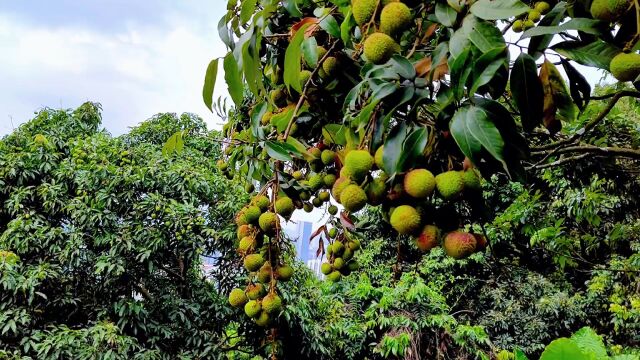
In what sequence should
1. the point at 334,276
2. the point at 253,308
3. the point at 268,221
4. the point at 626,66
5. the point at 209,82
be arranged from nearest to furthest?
the point at 626,66
the point at 209,82
the point at 268,221
the point at 253,308
the point at 334,276

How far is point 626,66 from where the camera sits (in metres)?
0.37

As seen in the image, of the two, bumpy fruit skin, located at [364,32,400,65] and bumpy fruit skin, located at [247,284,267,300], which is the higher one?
bumpy fruit skin, located at [364,32,400,65]

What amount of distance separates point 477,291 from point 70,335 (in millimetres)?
3978

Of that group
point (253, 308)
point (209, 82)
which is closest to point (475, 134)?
point (209, 82)

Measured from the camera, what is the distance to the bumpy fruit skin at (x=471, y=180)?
1.55ft

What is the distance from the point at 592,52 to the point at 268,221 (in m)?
0.49

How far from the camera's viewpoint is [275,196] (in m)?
0.76

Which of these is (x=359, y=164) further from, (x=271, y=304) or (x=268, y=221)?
(x=271, y=304)

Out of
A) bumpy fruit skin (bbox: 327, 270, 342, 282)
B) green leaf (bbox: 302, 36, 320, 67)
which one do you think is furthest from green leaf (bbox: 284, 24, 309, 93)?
bumpy fruit skin (bbox: 327, 270, 342, 282)

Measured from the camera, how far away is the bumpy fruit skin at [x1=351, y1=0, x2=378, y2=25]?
50 centimetres

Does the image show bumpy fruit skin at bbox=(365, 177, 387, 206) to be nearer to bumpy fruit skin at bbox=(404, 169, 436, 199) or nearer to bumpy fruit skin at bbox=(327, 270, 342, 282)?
bumpy fruit skin at bbox=(404, 169, 436, 199)

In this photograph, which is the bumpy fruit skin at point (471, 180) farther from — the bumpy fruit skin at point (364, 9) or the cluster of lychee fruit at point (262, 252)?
the cluster of lychee fruit at point (262, 252)

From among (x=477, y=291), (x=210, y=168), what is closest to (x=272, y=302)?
(x=210, y=168)

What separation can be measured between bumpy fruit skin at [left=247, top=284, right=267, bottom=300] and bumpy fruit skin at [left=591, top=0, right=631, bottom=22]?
2.22 feet
